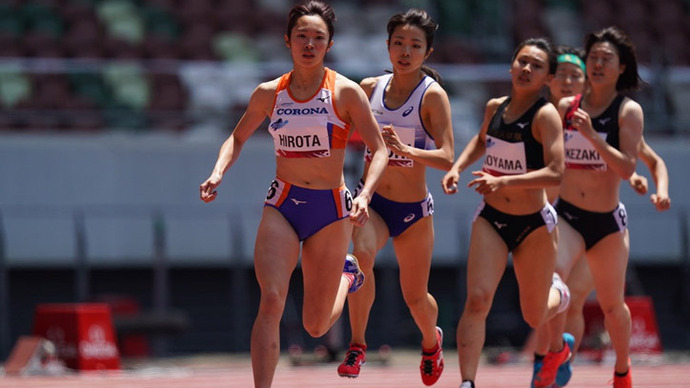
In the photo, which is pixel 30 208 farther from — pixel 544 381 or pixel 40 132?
pixel 544 381

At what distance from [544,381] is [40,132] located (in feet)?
29.3

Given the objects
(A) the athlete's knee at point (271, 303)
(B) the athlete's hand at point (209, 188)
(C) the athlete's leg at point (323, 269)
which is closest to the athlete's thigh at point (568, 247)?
(C) the athlete's leg at point (323, 269)

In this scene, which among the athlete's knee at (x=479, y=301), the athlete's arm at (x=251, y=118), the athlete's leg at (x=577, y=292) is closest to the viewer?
the athlete's arm at (x=251, y=118)

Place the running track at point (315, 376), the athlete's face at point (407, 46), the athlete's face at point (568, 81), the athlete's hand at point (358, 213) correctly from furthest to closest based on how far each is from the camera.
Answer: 1. the running track at point (315, 376)
2. the athlete's face at point (568, 81)
3. the athlete's face at point (407, 46)
4. the athlete's hand at point (358, 213)

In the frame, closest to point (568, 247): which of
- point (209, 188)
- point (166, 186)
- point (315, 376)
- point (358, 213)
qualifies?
point (358, 213)

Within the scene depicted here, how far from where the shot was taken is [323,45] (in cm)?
745

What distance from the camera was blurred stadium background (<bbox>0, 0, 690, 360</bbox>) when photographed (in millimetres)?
15609

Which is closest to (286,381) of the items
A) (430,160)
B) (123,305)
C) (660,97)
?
(430,160)

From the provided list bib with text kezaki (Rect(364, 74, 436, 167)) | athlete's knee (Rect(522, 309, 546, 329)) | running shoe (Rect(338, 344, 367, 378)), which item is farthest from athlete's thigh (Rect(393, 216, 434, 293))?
athlete's knee (Rect(522, 309, 546, 329))

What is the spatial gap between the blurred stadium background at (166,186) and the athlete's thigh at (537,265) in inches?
268

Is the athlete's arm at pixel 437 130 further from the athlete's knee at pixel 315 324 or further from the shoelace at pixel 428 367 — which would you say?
the shoelace at pixel 428 367

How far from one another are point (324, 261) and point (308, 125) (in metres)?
0.78

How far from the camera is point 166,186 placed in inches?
640

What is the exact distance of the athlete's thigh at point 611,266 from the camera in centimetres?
887
